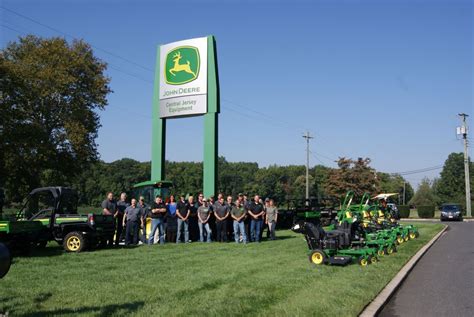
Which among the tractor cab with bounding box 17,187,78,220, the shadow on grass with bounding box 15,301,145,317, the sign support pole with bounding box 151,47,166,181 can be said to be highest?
the sign support pole with bounding box 151,47,166,181

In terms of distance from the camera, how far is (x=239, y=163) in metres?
136

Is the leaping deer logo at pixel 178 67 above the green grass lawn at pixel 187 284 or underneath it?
above

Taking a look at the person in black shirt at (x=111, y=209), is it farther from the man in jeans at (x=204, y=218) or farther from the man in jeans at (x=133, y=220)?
the man in jeans at (x=204, y=218)

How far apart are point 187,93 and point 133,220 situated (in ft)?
25.2

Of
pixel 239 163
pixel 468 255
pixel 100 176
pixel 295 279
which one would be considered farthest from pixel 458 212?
pixel 239 163

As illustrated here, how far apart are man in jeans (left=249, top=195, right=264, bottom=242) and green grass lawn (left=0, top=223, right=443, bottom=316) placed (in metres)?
3.63

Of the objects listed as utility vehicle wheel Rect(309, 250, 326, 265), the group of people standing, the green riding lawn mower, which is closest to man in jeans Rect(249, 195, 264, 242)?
the group of people standing

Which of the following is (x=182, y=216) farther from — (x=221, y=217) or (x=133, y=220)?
(x=133, y=220)

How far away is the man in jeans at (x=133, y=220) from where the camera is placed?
50.4 ft

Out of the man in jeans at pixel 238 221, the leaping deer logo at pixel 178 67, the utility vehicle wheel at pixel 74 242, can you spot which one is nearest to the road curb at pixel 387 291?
the man in jeans at pixel 238 221

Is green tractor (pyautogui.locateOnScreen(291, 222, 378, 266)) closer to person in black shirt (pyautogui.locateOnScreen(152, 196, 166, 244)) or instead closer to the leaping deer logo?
person in black shirt (pyautogui.locateOnScreen(152, 196, 166, 244))

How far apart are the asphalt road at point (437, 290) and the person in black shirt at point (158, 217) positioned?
25.6ft

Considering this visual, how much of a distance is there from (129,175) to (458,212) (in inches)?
3234

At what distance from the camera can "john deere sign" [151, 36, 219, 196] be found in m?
20.4
